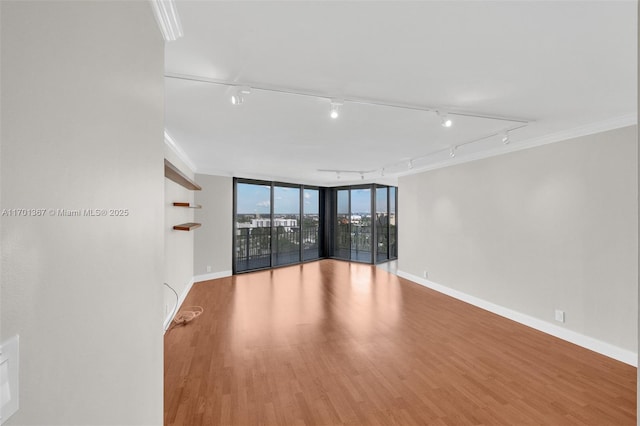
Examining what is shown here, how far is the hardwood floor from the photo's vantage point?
210 centimetres

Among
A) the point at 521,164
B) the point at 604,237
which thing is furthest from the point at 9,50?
the point at 521,164

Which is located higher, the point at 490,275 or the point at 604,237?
the point at 604,237

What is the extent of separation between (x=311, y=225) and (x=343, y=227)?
0.99 meters

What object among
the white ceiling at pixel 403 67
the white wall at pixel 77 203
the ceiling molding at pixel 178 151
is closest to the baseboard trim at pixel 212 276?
the ceiling molding at pixel 178 151

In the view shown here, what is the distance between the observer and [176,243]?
13.9ft

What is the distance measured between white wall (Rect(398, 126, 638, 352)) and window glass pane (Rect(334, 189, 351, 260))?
356cm

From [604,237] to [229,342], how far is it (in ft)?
14.0

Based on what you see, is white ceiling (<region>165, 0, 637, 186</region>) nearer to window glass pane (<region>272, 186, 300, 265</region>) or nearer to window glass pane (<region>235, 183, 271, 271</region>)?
window glass pane (<region>235, 183, 271, 271</region>)

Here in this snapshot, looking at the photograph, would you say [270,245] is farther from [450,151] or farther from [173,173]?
[450,151]

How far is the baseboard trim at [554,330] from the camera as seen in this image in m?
2.86

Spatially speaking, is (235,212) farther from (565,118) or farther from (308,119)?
(565,118)

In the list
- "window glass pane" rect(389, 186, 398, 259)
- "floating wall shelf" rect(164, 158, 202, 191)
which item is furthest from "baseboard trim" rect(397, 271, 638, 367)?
"floating wall shelf" rect(164, 158, 202, 191)

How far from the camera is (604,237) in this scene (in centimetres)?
301

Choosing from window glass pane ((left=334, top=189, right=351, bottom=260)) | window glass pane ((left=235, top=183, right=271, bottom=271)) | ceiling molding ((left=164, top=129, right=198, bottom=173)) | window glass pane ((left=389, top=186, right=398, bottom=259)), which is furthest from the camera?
window glass pane ((left=334, top=189, right=351, bottom=260))
